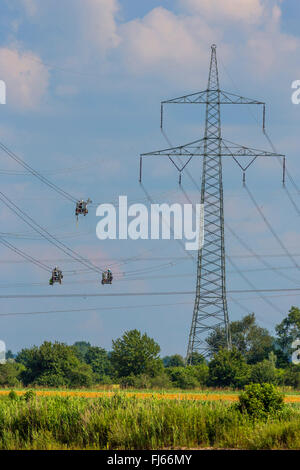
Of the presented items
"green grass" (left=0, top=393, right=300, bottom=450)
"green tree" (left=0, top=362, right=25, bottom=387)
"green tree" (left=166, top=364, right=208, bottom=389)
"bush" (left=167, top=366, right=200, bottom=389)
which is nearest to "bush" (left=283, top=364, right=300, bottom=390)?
"green tree" (left=166, top=364, right=208, bottom=389)

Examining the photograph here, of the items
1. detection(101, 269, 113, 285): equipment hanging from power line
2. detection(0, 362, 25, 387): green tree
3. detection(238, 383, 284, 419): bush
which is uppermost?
detection(101, 269, 113, 285): equipment hanging from power line

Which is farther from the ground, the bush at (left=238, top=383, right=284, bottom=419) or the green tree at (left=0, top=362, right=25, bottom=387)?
→ the bush at (left=238, top=383, right=284, bottom=419)

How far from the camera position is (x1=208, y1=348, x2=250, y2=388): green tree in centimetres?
11181

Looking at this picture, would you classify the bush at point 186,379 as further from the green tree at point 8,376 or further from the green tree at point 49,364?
the green tree at point 8,376

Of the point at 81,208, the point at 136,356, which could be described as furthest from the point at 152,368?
the point at 81,208

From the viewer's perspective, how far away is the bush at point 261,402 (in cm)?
4397

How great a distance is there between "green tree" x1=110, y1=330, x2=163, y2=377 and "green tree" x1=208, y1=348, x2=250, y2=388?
17.9m

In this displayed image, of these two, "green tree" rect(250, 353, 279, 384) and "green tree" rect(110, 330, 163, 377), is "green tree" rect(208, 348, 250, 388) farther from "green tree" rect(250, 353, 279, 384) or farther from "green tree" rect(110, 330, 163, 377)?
"green tree" rect(110, 330, 163, 377)

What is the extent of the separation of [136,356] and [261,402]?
89846 millimetres

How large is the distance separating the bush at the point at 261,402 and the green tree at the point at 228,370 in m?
66.9

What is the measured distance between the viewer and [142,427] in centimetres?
3981

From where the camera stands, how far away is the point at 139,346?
134500 millimetres
